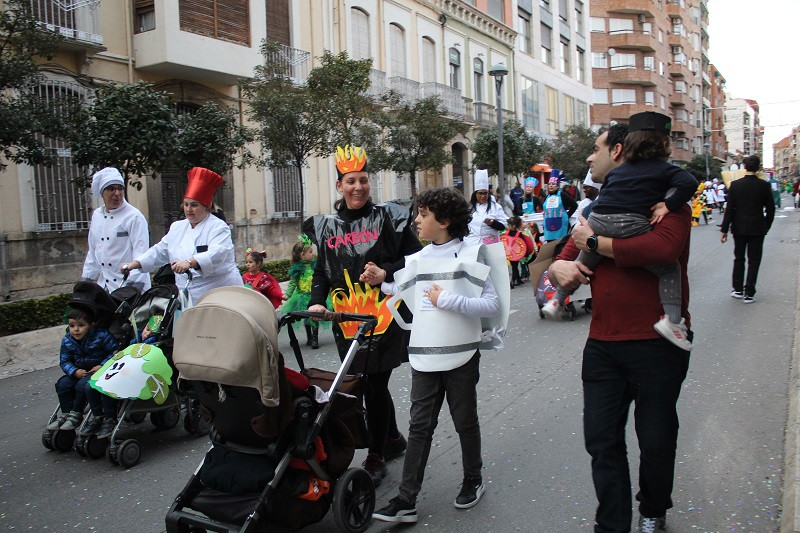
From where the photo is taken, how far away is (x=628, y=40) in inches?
2473

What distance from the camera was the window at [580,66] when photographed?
1881 inches

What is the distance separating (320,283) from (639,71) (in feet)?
216

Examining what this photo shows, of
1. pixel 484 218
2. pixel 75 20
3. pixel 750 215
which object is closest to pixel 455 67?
pixel 75 20

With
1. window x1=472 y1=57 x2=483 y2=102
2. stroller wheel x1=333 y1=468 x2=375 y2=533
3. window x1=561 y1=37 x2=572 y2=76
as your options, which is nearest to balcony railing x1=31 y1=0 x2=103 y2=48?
stroller wheel x1=333 y1=468 x2=375 y2=533

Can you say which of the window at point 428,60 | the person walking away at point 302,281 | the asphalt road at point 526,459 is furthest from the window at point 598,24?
the asphalt road at point 526,459

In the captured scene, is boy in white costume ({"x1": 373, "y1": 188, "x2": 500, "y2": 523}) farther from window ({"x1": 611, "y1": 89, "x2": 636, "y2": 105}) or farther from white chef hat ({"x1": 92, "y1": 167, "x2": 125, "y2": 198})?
window ({"x1": 611, "y1": 89, "x2": 636, "y2": 105})

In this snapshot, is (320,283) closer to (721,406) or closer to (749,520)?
(749,520)

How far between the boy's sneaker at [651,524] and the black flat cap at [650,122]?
187 centimetres

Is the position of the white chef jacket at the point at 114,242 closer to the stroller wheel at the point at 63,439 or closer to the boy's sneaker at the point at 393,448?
the stroller wheel at the point at 63,439

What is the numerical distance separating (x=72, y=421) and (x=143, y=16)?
545 inches

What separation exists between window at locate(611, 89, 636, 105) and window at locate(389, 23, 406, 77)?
41766 millimetres

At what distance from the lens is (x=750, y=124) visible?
159375 millimetres

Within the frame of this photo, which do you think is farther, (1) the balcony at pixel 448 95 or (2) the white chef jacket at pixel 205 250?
(1) the balcony at pixel 448 95

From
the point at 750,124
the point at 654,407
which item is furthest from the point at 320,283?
the point at 750,124
